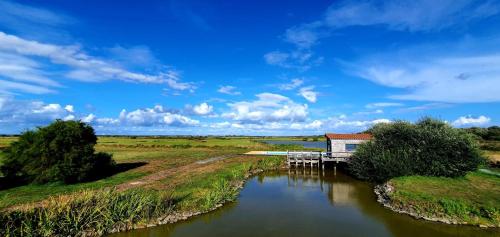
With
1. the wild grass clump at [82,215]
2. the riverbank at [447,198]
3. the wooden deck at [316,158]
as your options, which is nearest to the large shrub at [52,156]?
the wild grass clump at [82,215]

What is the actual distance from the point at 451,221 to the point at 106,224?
783 inches

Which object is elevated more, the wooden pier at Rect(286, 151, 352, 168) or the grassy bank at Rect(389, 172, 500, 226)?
the wooden pier at Rect(286, 151, 352, 168)

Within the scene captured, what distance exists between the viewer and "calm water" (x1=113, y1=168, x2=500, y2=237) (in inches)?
699

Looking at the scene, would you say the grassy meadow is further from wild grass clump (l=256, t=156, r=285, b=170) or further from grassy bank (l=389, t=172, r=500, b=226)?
wild grass clump (l=256, t=156, r=285, b=170)

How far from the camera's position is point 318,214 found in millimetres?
21969

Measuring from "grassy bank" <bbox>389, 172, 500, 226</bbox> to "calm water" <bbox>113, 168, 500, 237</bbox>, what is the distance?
3.98ft

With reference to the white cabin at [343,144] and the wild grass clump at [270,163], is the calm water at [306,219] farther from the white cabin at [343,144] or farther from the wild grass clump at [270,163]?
the wild grass clump at [270,163]

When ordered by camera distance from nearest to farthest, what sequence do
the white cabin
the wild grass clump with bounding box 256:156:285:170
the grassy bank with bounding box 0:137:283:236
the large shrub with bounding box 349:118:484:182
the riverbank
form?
the grassy bank with bounding box 0:137:283:236 → the riverbank → the large shrub with bounding box 349:118:484:182 → the white cabin → the wild grass clump with bounding box 256:156:285:170

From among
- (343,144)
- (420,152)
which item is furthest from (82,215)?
(343,144)

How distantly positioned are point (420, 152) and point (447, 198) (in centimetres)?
961

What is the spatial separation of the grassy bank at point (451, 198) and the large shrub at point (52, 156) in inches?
1087

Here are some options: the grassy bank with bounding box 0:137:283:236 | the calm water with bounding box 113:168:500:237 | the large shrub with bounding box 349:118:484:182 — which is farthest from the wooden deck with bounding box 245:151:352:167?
the grassy bank with bounding box 0:137:283:236

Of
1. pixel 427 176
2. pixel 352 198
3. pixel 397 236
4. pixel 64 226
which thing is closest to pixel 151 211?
pixel 64 226

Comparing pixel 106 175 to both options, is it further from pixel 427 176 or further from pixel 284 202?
→ pixel 427 176
